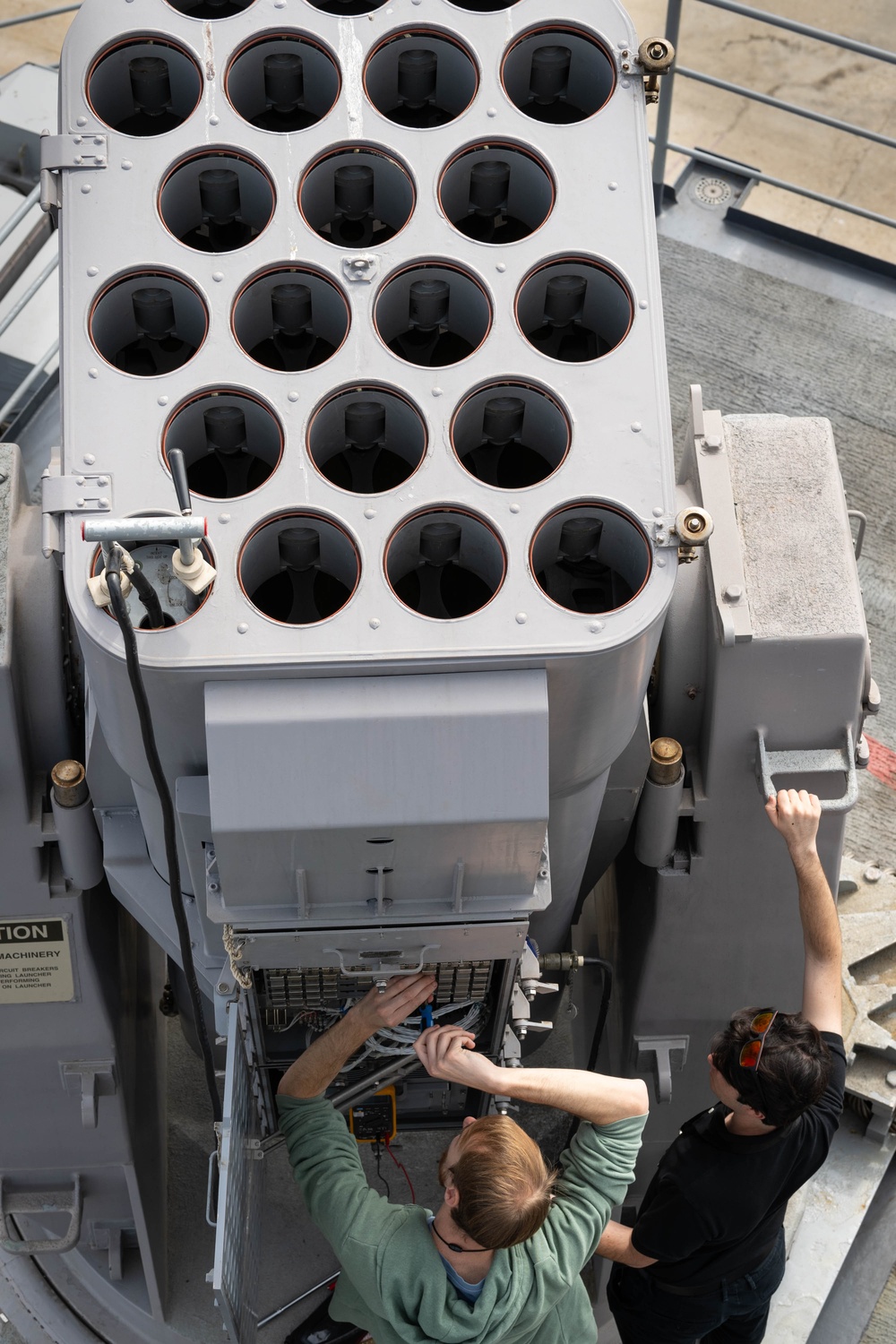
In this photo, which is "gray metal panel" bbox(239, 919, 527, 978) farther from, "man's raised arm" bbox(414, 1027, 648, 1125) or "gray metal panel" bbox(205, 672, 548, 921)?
"gray metal panel" bbox(205, 672, 548, 921)

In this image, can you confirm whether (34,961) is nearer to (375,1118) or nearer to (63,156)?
(375,1118)

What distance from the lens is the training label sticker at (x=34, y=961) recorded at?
3934mm

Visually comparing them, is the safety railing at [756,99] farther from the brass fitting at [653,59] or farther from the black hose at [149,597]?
the black hose at [149,597]

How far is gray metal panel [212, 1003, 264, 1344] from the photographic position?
3.23 metres

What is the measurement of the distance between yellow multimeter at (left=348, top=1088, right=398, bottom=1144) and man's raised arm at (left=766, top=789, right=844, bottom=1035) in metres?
1.02

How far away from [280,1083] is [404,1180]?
1.09 m

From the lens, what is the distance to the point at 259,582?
330cm

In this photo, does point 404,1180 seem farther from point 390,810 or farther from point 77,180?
point 77,180

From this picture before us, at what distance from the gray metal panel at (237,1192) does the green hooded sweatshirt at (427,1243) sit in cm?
13

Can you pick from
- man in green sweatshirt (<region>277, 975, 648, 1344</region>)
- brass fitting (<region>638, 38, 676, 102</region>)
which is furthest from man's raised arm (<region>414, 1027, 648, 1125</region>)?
brass fitting (<region>638, 38, 676, 102</region>)

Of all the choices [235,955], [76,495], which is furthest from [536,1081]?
[76,495]

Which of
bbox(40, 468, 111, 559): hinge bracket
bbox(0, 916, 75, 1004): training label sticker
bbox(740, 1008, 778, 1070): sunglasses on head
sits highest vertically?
bbox(40, 468, 111, 559): hinge bracket

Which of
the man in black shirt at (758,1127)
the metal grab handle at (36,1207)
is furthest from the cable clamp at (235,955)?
the metal grab handle at (36,1207)

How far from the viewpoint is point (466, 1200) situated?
120 inches
